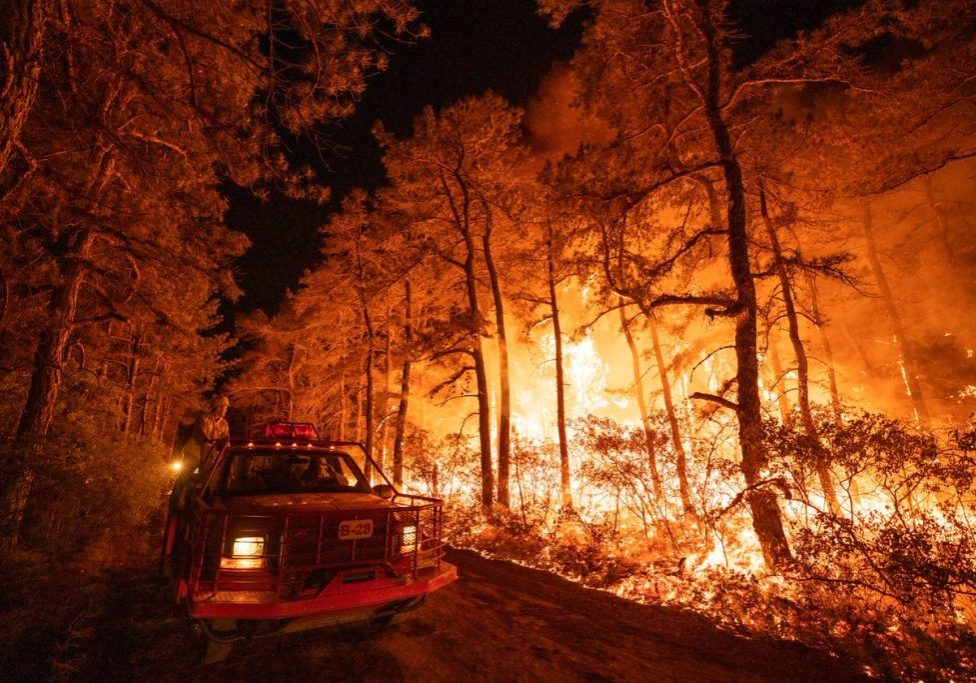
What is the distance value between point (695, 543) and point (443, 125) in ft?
44.8

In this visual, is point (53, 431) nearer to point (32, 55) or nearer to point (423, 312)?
point (32, 55)

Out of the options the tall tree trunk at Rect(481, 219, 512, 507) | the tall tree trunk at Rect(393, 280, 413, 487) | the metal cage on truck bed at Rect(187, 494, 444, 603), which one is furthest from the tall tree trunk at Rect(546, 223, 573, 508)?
the metal cage on truck bed at Rect(187, 494, 444, 603)

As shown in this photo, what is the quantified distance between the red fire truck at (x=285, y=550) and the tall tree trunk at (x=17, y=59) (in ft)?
12.8

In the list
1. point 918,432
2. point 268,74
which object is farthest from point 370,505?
point 918,432

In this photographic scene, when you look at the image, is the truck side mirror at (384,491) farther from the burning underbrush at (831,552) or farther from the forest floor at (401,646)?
the burning underbrush at (831,552)

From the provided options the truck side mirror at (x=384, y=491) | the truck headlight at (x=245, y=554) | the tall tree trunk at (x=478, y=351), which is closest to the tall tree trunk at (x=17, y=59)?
the truck headlight at (x=245, y=554)

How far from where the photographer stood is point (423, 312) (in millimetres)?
22672

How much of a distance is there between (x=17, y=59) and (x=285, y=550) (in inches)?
213

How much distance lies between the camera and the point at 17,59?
453 centimetres

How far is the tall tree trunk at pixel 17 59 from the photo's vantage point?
4461 millimetres

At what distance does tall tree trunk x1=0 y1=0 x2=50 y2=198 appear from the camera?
14.6ft

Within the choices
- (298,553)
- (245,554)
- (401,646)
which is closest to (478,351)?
(401,646)

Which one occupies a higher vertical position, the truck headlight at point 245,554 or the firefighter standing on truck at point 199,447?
the firefighter standing on truck at point 199,447

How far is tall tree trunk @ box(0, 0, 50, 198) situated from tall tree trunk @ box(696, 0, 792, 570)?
10060 mm
